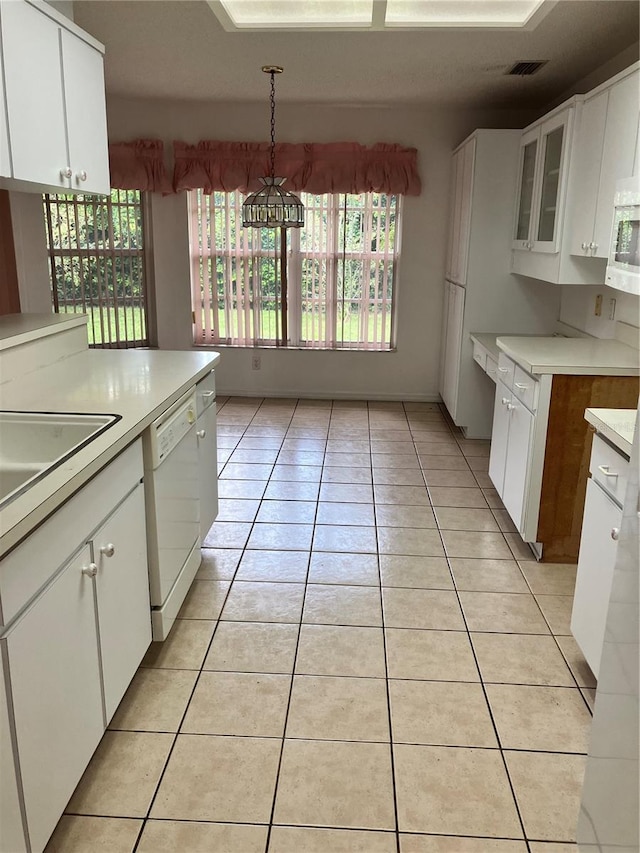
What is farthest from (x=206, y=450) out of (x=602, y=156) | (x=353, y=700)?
(x=602, y=156)

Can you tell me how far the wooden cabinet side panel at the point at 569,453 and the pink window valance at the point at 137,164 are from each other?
151 inches

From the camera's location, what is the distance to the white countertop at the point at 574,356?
114 inches

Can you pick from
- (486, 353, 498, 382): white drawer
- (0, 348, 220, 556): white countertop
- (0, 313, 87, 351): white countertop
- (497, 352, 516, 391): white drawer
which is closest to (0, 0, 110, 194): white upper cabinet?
(0, 313, 87, 351): white countertop

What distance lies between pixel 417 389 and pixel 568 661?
12.3 ft

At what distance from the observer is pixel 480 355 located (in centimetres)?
445

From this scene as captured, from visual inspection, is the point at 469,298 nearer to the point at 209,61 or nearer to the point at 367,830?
the point at 209,61

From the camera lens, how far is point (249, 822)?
171 centimetres

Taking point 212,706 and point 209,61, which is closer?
point 212,706

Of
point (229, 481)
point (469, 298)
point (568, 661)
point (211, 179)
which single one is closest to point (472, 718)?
point (568, 661)

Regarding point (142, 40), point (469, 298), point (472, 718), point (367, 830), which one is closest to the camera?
point (367, 830)

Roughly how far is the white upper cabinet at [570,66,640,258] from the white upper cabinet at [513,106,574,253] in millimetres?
130

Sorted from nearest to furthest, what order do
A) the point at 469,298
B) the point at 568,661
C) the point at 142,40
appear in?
the point at 568,661
the point at 142,40
the point at 469,298

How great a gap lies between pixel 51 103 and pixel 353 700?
2252 millimetres

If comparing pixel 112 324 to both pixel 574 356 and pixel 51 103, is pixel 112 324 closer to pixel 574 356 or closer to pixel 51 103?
pixel 51 103
